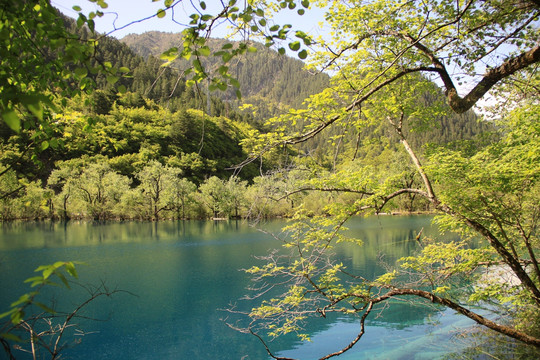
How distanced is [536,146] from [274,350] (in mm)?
7680

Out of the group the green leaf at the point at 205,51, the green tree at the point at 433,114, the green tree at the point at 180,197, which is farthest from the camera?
the green tree at the point at 180,197

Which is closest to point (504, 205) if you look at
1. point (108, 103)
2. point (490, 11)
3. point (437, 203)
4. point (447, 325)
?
point (437, 203)

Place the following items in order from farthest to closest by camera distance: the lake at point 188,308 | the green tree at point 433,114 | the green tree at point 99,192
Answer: the green tree at point 99,192 → the lake at point 188,308 → the green tree at point 433,114

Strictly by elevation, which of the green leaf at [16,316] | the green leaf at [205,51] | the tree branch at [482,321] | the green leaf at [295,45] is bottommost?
the tree branch at [482,321]

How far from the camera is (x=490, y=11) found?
3840mm

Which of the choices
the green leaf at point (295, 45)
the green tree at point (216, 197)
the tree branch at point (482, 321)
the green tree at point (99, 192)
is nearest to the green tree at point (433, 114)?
the tree branch at point (482, 321)

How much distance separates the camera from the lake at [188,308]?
8766 millimetres

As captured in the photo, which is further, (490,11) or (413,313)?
(413,313)

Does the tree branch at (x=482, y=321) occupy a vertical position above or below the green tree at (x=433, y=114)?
below

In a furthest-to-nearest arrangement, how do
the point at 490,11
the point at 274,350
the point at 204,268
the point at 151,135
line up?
the point at 151,135 < the point at 204,268 < the point at 274,350 < the point at 490,11

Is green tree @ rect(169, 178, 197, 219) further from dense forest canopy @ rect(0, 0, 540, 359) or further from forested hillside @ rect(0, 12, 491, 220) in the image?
dense forest canopy @ rect(0, 0, 540, 359)

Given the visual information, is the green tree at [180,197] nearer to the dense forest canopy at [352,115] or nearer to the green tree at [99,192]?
the green tree at [99,192]

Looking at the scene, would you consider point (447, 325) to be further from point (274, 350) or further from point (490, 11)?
point (490, 11)

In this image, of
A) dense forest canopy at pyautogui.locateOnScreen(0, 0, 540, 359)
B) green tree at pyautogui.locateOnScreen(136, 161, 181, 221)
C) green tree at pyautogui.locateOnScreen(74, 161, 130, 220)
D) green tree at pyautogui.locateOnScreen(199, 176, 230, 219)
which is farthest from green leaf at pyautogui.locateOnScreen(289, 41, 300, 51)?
green tree at pyautogui.locateOnScreen(74, 161, 130, 220)
